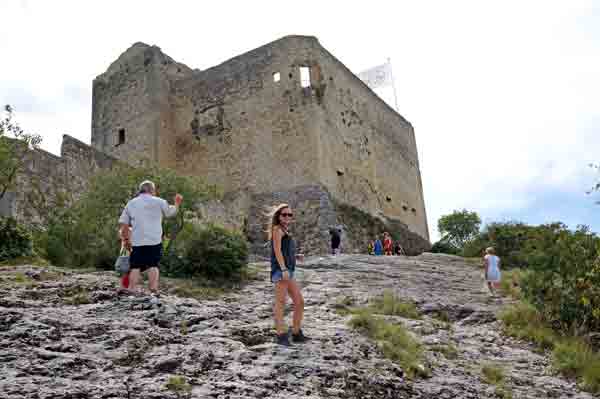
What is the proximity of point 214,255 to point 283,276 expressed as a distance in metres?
3.99

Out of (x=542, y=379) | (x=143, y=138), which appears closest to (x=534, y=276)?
(x=542, y=379)

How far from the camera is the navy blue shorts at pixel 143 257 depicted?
255 inches

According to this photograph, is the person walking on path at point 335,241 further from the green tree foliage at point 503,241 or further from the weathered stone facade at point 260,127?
the green tree foliage at point 503,241

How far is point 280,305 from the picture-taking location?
570 centimetres

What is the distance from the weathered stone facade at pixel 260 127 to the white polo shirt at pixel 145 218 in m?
11.6

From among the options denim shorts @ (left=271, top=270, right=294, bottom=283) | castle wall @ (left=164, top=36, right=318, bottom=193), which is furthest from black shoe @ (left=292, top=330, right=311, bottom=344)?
castle wall @ (left=164, top=36, right=318, bottom=193)

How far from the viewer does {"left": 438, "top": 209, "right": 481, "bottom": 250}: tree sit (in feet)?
116

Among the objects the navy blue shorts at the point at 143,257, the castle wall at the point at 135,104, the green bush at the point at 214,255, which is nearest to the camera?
the navy blue shorts at the point at 143,257

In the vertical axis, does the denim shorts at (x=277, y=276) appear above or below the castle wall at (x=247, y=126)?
below

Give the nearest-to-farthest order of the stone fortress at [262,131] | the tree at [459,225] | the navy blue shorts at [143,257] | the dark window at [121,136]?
the navy blue shorts at [143,257] < the stone fortress at [262,131] < the dark window at [121,136] < the tree at [459,225]

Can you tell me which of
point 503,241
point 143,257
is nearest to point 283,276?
point 143,257

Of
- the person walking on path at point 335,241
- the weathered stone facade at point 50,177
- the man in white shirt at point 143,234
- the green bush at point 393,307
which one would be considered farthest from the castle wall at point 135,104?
the man in white shirt at point 143,234

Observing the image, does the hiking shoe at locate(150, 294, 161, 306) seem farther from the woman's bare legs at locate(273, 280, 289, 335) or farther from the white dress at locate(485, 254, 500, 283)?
the white dress at locate(485, 254, 500, 283)

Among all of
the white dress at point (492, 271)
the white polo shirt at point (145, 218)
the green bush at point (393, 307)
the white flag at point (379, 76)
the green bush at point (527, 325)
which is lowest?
the green bush at point (527, 325)
